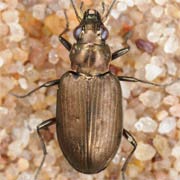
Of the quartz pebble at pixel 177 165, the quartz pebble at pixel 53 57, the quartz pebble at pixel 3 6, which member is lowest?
the quartz pebble at pixel 177 165

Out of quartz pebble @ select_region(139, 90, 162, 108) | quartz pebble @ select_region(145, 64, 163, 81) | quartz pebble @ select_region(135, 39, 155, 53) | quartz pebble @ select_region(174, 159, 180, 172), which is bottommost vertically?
quartz pebble @ select_region(174, 159, 180, 172)

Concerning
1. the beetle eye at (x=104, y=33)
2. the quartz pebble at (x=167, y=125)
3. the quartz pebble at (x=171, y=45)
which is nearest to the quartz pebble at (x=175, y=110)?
the quartz pebble at (x=167, y=125)

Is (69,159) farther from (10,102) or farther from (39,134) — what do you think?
(10,102)

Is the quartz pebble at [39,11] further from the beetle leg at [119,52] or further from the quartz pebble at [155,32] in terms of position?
the quartz pebble at [155,32]

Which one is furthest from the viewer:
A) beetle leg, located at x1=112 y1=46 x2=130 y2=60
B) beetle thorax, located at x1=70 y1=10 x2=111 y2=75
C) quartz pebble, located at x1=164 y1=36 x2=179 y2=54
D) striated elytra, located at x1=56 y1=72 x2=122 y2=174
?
quartz pebble, located at x1=164 y1=36 x2=179 y2=54

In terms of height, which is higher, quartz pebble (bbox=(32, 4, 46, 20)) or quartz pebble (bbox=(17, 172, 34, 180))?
quartz pebble (bbox=(32, 4, 46, 20))

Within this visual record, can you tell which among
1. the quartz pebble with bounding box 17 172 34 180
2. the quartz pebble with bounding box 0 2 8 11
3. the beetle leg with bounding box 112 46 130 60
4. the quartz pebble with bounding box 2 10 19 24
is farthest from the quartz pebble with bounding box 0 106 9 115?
the beetle leg with bounding box 112 46 130 60

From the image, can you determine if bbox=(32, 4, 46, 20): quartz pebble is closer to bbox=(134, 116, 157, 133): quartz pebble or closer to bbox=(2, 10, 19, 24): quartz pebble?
bbox=(2, 10, 19, 24): quartz pebble
